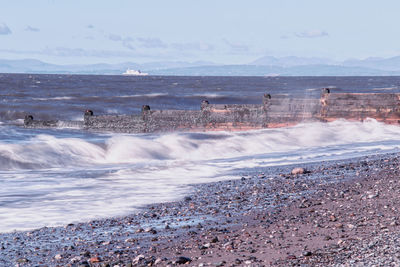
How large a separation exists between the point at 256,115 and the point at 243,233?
50.4 feet

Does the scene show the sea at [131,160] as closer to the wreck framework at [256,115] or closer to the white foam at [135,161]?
the white foam at [135,161]

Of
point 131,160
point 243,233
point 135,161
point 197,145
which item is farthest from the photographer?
point 197,145

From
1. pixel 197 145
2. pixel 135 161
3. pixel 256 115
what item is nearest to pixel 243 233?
pixel 135 161

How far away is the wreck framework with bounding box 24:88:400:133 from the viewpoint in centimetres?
2161

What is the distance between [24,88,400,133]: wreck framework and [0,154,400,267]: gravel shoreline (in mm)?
11359

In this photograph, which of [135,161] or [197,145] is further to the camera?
[197,145]

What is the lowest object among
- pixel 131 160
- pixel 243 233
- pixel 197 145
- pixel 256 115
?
pixel 131 160

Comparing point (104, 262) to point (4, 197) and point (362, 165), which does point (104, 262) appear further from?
point (362, 165)

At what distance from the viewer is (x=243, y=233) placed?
23.0 feet

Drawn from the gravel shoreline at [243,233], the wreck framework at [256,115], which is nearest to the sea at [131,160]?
the wreck framework at [256,115]

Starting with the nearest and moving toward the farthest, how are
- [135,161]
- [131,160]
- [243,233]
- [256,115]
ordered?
[243,233] → [135,161] → [131,160] → [256,115]

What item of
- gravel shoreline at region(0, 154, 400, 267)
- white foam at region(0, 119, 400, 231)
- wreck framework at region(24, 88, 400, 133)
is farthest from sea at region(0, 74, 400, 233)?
gravel shoreline at region(0, 154, 400, 267)

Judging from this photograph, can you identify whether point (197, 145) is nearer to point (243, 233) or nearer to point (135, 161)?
point (135, 161)

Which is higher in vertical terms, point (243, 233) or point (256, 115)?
point (256, 115)
